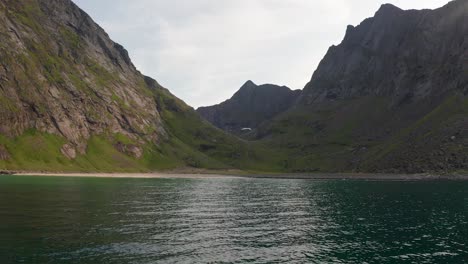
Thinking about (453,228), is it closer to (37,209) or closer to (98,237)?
(98,237)

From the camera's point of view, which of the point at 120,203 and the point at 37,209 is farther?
the point at 120,203

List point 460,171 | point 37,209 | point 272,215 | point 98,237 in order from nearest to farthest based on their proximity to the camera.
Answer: point 98,237 → point 37,209 → point 272,215 → point 460,171

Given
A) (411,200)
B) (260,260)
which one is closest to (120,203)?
(260,260)

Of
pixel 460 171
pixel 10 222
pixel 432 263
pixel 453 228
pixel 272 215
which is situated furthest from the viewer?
pixel 460 171

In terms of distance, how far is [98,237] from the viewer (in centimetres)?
4725

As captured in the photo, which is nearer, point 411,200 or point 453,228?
point 453,228

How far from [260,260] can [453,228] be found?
36.2 metres

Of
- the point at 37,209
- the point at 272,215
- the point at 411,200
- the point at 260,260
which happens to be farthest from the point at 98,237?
the point at 411,200

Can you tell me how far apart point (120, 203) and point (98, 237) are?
3671 cm

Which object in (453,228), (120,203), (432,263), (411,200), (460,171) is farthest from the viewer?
(460,171)

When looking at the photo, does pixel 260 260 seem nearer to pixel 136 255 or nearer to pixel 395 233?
pixel 136 255

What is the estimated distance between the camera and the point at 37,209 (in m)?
67.2

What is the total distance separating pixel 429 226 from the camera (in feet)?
197

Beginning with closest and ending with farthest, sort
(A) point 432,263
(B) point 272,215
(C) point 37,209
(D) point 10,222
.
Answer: (A) point 432,263, (D) point 10,222, (C) point 37,209, (B) point 272,215
